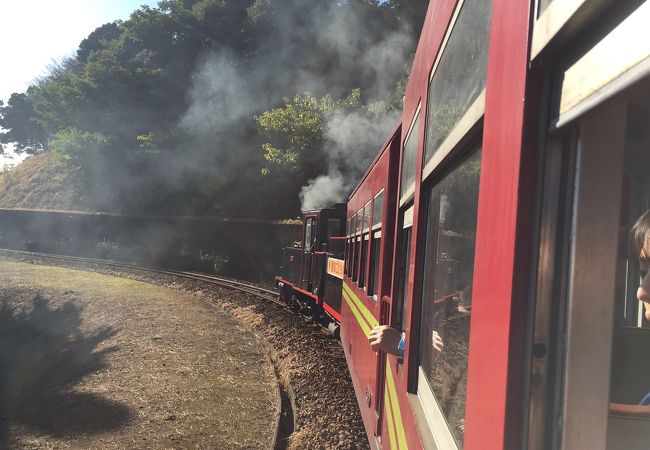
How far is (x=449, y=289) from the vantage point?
5.08ft

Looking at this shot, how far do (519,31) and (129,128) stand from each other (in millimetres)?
37180

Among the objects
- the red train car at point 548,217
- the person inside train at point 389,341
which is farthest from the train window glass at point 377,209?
the red train car at point 548,217

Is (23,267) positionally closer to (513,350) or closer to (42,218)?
(42,218)

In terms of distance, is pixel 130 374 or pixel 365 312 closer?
pixel 365 312

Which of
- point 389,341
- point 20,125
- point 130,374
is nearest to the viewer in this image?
point 389,341

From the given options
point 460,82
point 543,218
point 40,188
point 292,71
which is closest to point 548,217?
point 543,218

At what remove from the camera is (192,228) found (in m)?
26.4

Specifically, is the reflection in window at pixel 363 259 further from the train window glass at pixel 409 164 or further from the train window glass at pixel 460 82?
the train window glass at pixel 460 82

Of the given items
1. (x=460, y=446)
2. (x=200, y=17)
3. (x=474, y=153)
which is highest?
(x=200, y=17)

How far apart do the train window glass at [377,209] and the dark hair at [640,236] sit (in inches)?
99.7

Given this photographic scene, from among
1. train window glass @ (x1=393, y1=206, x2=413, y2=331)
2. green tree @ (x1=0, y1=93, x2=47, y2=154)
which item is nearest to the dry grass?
train window glass @ (x1=393, y1=206, x2=413, y2=331)

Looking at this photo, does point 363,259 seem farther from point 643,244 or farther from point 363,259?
point 643,244

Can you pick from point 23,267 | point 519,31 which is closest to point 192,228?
point 23,267

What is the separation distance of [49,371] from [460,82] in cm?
1066
